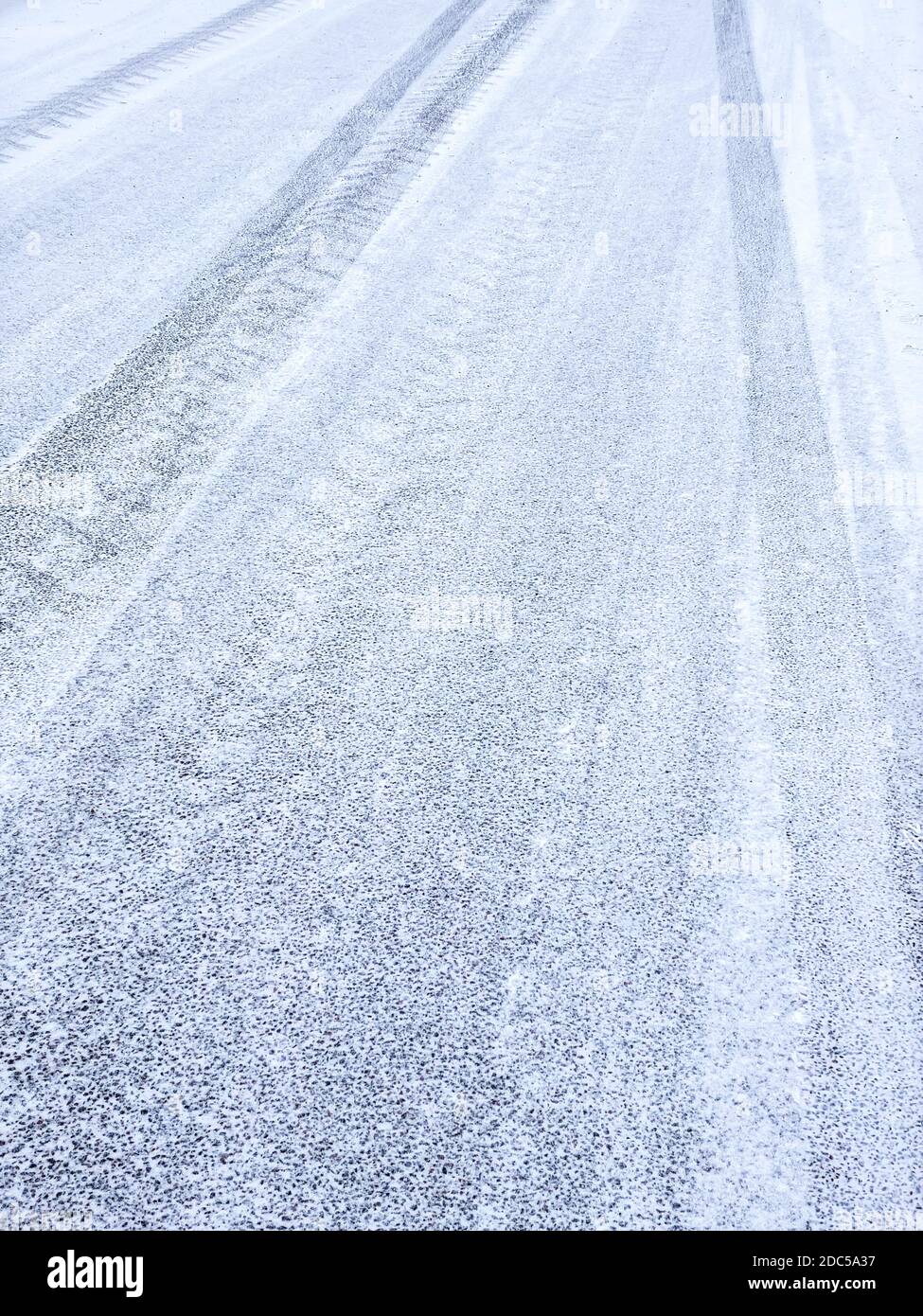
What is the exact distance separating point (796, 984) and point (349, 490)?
2.50 m

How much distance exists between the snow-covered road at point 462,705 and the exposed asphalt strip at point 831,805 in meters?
0.01

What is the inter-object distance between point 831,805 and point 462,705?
110 cm

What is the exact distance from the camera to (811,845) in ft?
9.12

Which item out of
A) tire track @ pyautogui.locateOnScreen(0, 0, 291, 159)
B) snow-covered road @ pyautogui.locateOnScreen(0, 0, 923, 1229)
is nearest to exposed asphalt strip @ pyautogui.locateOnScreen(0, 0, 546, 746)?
snow-covered road @ pyautogui.locateOnScreen(0, 0, 923, 1229)

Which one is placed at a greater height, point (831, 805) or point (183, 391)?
point (183, 391)

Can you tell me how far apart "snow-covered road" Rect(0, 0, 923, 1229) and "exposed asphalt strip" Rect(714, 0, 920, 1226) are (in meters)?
0.01

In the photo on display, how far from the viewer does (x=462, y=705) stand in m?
3.19

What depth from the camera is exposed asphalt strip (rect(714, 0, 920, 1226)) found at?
220 centimetres

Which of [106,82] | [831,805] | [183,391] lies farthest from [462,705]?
[106,82]

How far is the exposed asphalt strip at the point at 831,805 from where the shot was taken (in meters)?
2.20

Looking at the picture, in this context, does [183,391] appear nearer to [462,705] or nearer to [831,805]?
[462,705]

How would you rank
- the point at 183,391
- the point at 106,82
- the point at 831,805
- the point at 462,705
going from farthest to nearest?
the point at 106,82 → the point at 183,391 → the point at 462,705 → the point at 831,805

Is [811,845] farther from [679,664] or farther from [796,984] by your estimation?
[679,664]

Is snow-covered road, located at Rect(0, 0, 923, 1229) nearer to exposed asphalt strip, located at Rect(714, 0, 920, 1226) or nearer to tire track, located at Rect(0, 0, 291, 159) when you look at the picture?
exposed asphalt strip, located at Rect(714, 0, 920, 1226)
